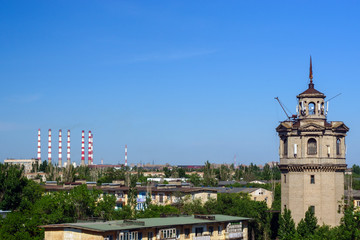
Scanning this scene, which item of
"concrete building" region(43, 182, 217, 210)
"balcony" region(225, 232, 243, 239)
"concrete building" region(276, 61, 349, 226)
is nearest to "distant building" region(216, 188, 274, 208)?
"concrete building" region(43, 182, 217, 210)

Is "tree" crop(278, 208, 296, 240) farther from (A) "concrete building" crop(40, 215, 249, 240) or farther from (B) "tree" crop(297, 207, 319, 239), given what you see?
(A) "concrete building" crop(40, 215, 249, 240)

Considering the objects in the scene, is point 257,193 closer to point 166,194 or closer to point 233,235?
point 166,194

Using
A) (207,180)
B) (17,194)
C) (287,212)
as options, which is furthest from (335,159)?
(207,180)

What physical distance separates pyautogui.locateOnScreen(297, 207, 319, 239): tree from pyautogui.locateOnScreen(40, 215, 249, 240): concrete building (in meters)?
6.87

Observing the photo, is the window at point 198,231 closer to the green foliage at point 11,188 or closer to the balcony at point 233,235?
the balcony at point 233,235

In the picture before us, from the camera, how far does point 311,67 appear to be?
7762 cm

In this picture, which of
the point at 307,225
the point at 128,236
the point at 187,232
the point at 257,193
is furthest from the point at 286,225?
the point at 257,193

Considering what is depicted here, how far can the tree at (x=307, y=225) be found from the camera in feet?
214

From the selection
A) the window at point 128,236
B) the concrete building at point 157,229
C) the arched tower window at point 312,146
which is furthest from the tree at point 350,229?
the window at point 128,236

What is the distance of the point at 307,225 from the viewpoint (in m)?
65.9

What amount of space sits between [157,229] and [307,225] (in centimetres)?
2032

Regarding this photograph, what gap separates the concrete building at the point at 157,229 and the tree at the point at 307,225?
6.87 meters

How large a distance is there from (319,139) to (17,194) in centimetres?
5626

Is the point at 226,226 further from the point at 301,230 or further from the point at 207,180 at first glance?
the point at 207,180
